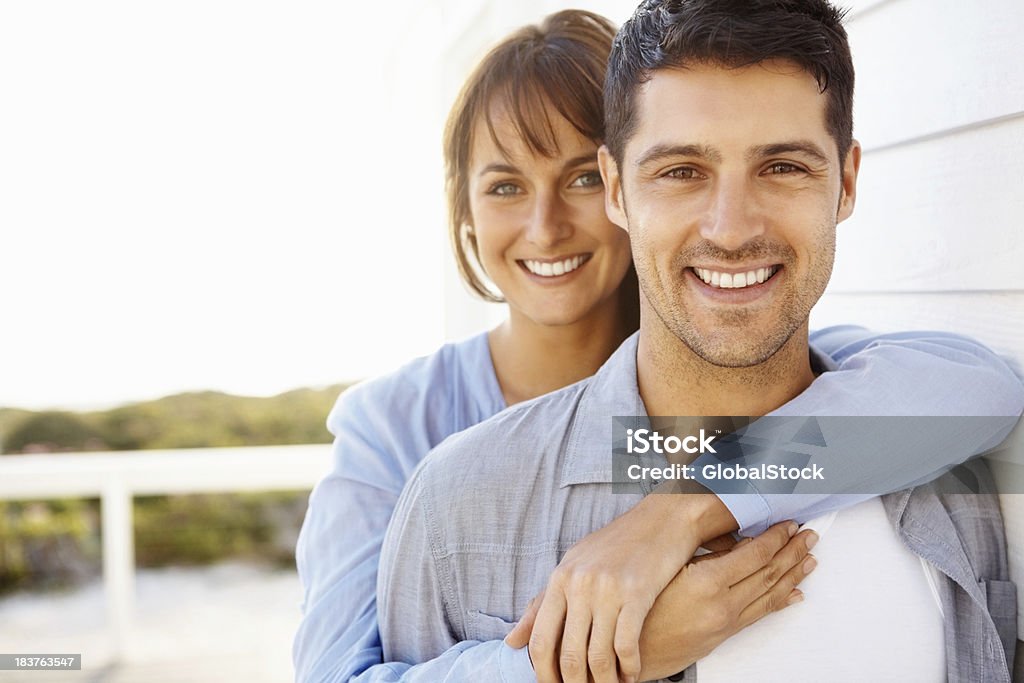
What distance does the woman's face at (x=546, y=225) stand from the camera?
1.82 m

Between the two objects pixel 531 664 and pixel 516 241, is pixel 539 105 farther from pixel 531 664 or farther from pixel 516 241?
pixel 531 664

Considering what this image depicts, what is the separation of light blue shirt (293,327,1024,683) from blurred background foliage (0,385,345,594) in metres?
6.39

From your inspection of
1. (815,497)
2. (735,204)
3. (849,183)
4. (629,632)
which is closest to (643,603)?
(629,632)

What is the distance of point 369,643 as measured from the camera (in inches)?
61.7

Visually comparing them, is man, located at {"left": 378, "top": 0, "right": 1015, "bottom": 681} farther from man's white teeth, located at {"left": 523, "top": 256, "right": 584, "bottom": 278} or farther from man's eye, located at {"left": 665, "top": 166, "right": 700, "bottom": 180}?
man's white teeth, located at {"left": 523, "top": 256, "right": 584, "bottom": 278}

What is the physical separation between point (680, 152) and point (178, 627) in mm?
6553

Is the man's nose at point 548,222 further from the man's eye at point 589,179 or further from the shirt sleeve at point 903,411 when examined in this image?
the shirt sleeve at point 903,411

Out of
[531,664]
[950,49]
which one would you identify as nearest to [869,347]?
[950,49]

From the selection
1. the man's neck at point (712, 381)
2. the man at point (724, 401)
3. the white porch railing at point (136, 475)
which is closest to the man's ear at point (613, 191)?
the man at point (724, 401)

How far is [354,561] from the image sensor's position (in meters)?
1.71

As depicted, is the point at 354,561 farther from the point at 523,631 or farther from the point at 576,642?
the point at 576,642

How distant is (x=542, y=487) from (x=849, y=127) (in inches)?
25.6

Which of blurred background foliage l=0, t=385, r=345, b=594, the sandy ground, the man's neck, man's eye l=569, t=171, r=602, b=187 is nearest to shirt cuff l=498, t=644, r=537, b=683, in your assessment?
the man's neck

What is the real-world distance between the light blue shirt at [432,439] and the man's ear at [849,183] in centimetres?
19
